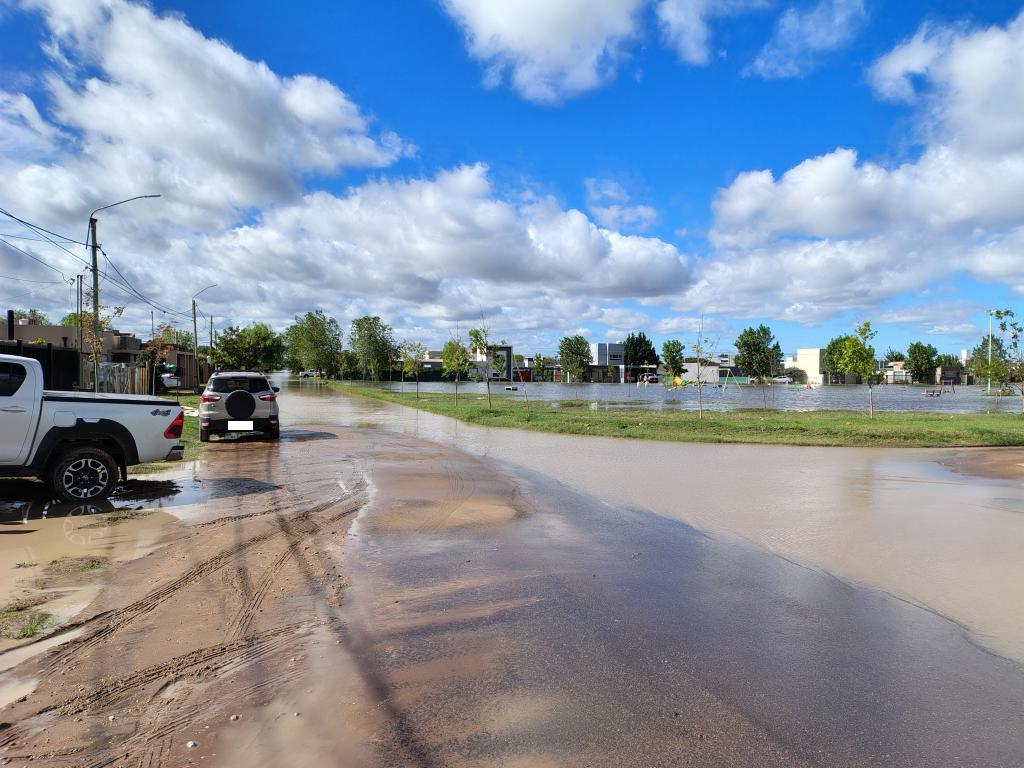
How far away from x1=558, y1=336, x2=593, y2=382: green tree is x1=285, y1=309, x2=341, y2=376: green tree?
5257 cm

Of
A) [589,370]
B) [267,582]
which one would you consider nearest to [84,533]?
[267,582]

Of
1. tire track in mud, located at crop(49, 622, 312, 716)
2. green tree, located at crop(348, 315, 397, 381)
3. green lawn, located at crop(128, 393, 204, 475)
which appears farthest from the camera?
green tree, located at crop(348, 315, 397, 381)

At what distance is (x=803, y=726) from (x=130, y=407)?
9.10 meters

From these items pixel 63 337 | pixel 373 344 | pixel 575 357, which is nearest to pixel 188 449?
pixel 63 337

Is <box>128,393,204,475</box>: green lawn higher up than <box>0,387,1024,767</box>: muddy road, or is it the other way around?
<box>128,393,204,475</box>: green lawn

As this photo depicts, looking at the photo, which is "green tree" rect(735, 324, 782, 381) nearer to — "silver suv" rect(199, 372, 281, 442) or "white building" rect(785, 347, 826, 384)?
"white building" rect(785, 347, 826, 384)

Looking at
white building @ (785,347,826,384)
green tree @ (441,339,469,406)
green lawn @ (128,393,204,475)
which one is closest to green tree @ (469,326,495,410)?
green tree @ (441,339,469,406)

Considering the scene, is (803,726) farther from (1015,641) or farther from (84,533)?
(84,533)

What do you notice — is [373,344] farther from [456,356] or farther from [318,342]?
[456,356]

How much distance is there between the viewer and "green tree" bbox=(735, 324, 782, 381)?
132750mm

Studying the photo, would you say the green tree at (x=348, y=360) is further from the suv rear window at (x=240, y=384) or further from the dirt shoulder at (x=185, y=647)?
the dirt shoulder at (x=185, y=647)

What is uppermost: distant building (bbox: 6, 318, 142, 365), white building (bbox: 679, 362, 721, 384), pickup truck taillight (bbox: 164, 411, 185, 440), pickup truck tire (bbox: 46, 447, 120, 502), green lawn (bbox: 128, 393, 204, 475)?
distant building (bbox: 6, 318, 142, 365)

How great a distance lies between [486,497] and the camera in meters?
9.47

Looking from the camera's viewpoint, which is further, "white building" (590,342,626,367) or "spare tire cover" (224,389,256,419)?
"white building" (590,342,626,367)
